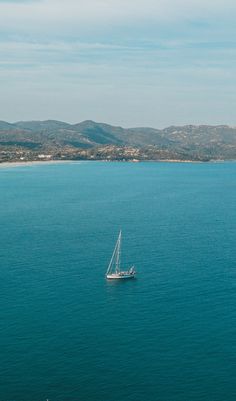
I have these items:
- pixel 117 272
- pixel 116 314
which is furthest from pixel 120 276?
pixel 116 314

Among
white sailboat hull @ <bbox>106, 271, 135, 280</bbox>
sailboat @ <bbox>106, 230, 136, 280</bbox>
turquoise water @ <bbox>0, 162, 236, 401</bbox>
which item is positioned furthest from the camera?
sailboat @ <bbox>106, 230, 136, 280</bbox>

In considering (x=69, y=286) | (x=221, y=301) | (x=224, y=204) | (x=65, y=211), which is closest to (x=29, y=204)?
(x=65, y=211)

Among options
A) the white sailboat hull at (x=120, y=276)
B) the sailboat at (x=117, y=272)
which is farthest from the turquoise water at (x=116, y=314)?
the sailboat at (x=117, y=272)

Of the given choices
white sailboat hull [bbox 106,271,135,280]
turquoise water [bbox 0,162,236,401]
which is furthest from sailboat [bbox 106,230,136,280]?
turquoise water [bbox 0,162,236,401]

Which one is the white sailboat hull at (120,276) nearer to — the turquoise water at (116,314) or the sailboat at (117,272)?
the sailboat at (117,272)

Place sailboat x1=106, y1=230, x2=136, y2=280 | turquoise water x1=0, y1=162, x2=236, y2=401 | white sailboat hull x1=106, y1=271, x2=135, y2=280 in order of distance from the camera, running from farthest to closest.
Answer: sailboat x1=106, y1=230, x2=136, y2=280 → white sailboat hull x1=106, y1=271, x2=135, y2=280 → turquoise water x1=0, y1=162, x2=236, y2=401

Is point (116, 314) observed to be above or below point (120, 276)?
below

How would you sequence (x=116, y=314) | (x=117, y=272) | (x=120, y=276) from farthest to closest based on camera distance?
(x=117, y=272), (x=120, y=276), (x=116, y=314)

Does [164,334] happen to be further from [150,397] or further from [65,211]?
[65,211]

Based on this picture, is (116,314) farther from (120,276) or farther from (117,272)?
(117,272)

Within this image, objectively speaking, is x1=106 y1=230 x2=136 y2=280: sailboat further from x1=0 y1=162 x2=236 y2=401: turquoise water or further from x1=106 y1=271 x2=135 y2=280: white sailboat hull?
x1=0 y1=162 x2=236 y2=401: turquoise water
